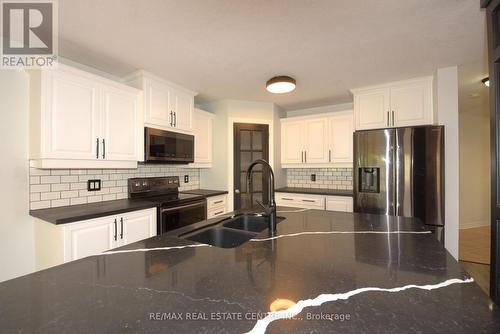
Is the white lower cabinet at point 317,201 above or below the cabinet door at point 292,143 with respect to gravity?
below

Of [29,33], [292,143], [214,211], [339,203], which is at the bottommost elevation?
[214,211]

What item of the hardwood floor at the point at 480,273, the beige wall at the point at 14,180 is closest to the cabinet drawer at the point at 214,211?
the beige wall at the point at 14,180

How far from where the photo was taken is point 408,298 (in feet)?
2.11

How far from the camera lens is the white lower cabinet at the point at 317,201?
3242 millimetres

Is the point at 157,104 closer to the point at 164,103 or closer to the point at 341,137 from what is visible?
the point at 164,103

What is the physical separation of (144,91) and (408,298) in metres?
2.75

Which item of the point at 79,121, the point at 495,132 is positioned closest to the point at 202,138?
the point at 79,121

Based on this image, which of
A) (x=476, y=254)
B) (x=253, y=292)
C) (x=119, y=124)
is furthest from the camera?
(x=476, y=254)

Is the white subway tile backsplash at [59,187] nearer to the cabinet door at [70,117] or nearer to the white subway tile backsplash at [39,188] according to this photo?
the white subway tile backsplash at [39,188]

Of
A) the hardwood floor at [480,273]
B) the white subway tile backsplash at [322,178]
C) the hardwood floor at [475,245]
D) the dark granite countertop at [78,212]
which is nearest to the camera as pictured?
the dark granite countertop at [78,212]

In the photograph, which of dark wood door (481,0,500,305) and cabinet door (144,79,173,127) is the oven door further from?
dark wood door (481,0,500,305)

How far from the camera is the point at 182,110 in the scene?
10.1ft

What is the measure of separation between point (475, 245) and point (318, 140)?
3049mm

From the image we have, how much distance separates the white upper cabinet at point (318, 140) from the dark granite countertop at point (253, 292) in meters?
2.60
